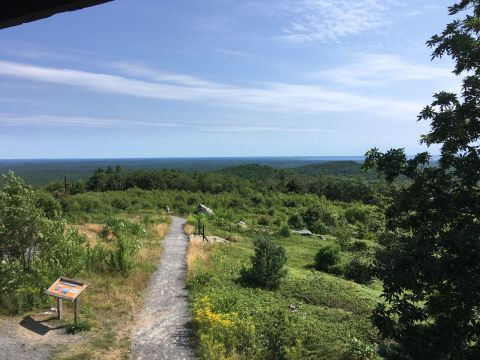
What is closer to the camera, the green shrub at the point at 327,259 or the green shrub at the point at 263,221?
the green shrub at the point at 327,259

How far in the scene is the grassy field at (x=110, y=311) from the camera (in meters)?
9.08

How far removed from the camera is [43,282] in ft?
38.4

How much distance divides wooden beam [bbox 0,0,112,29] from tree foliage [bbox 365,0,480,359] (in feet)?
16.1

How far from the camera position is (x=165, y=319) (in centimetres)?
1112

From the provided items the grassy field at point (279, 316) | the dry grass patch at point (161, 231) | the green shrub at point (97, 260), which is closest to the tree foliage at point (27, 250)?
the green shrub at point (97, 260)

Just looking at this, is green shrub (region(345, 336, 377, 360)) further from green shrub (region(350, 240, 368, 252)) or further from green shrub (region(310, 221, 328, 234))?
green shrub (region(310, 221, 328, 234))

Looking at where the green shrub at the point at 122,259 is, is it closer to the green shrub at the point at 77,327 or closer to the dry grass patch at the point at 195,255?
the dry grass patch at the point at 195,255

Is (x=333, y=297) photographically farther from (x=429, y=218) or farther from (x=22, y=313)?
(x=22, y=313)

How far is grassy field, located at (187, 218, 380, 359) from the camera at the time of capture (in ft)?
28.6

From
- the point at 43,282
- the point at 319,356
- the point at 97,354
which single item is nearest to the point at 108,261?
the point at 43,282

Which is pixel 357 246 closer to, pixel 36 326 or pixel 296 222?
pixel 296 222

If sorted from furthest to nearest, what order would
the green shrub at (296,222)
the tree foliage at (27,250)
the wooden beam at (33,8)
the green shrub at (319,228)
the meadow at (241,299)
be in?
1. the green shrub at (296,222)
2. the green shrub at (319,228)
3. the tree foliage at (27,250)
4. the meadow at (241,299)
5. the wooden beam at (33,8)

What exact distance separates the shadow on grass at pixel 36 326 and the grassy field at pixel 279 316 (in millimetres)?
3714

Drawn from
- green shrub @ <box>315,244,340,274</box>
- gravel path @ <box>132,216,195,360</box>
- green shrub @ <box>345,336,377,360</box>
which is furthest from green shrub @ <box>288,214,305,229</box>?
green shrub @ <box>345,336,377,360</box>
